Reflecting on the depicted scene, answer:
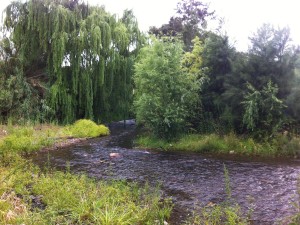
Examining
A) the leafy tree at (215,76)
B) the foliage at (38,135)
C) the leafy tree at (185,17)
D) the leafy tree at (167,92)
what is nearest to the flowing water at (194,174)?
the foliage at (38,135)

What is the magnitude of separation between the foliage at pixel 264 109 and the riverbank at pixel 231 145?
530mm

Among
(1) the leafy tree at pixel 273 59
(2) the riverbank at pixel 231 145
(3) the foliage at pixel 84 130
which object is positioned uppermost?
(1) the leafy tree at pixel 273 59

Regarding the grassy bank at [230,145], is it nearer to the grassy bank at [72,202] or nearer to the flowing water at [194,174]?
the flowing water at [194,174]

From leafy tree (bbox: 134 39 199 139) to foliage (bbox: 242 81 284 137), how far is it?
2.86m

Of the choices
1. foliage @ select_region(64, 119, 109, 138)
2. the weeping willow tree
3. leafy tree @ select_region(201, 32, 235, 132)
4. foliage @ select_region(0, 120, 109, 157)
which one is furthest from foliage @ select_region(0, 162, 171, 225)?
the weeping willow tree

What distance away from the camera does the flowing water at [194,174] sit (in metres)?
6.94

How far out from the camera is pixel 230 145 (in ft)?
43.1

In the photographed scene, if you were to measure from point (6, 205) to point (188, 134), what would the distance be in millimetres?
10675

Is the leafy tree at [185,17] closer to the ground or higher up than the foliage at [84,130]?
higher up

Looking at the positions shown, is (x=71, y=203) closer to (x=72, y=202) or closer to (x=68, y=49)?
(x=72, y=202)

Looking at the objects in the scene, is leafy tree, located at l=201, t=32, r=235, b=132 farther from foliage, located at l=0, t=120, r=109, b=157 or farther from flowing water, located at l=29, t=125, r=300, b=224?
foliage, located at l=0, t=120, r=109, b=157

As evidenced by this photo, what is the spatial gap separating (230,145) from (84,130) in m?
8.51

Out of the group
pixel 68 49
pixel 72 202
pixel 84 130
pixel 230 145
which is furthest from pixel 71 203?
pixel 68 49

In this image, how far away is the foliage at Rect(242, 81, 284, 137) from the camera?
12445 mm
